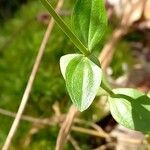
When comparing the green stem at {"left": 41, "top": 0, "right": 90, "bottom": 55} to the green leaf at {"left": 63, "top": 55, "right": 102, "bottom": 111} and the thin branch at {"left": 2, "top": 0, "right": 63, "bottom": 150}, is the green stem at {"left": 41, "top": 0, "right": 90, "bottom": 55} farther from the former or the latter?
the thin branch at {"left": 2, "top": 0, "right": 63, "bottom": 150}

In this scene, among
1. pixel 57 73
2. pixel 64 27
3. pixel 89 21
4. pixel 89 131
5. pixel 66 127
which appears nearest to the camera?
pixel 64 27

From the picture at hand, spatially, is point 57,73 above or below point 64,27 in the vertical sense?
below

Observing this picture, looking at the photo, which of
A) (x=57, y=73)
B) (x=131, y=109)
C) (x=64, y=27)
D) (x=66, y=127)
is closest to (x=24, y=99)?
(x=66, y=127)

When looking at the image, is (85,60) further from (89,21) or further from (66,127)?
(66,127)

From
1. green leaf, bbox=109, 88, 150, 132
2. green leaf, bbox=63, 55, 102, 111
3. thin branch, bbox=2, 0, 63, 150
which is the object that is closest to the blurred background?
thin branch, bbox=2, 0, 63, 150

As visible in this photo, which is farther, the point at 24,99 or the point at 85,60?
the point at 24,99

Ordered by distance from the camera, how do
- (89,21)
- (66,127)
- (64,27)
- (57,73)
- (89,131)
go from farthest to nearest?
(57,73) → (89,131) → (66,127) → (89,21) → (64,27)
